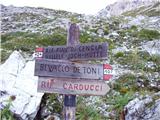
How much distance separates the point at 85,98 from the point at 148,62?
5.60 m

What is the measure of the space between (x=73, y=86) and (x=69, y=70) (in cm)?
38

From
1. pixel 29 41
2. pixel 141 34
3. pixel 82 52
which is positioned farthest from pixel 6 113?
pixel 141 34

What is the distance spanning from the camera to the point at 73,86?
966 centimetres

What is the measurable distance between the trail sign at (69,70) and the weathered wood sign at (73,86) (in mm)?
113

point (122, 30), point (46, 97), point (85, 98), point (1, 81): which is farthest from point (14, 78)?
point (122, 30)

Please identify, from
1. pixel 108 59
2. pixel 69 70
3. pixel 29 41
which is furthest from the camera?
pixel 29 41

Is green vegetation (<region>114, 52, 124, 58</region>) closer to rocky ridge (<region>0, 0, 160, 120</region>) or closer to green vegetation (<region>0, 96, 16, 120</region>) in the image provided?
rocky ridge (<region>0, 0, 160, 120</region>)

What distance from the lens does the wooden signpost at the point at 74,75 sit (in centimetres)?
963

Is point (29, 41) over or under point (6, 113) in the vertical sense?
over

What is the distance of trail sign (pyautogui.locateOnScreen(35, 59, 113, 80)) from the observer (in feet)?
31.9

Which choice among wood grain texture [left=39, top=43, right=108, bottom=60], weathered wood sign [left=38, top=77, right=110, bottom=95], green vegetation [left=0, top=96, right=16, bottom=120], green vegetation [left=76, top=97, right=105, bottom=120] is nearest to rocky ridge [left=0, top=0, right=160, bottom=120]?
green vegetation [left=76, top=97, right=105, bottom=120]

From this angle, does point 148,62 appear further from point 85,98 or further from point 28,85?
point 28,85

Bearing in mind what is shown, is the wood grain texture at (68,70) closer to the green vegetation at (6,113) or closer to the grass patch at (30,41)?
the green vegetation at (6,113)

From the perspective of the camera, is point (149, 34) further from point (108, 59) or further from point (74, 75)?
point (74, 75)
